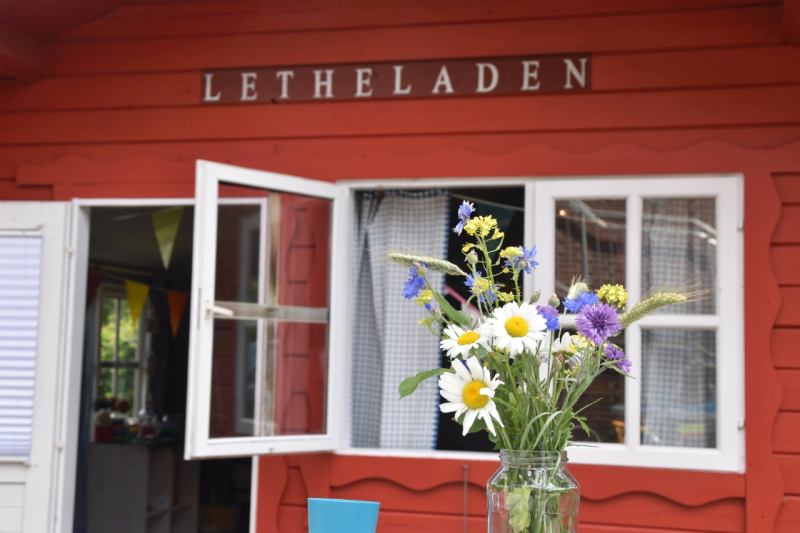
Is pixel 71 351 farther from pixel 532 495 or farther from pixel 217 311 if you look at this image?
pixel 532 495

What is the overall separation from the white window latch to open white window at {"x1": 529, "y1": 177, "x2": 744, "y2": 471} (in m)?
1.17

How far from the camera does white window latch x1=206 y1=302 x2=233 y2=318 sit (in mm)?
3662

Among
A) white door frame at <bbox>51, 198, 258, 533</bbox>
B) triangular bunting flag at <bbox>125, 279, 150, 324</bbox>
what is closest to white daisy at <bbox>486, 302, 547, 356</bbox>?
white door frame at <bbox>51, 198, 258, 533</bbox>

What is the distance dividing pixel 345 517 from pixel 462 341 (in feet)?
2.63

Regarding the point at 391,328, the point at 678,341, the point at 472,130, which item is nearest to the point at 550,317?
the point at 678,341

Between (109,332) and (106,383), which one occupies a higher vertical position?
(109,332)

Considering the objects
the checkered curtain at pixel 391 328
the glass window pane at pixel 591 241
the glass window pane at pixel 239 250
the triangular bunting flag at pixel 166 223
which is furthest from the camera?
the triangular bunting flag at pixel 166 223

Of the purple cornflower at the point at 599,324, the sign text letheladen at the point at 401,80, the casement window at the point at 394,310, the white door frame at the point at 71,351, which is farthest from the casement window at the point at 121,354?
the purple cornflower at the point at 599,324

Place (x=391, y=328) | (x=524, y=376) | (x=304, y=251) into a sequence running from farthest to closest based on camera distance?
(x=391, y=328) < (x=304, y=251) < (x=524, y=376)

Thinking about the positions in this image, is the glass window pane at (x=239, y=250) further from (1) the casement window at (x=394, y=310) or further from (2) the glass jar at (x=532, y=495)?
(2) the glass jar at (x=532, y=495)

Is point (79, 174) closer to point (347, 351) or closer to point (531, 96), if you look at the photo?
point (347, 351)

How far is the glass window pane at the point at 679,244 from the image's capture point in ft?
12.6

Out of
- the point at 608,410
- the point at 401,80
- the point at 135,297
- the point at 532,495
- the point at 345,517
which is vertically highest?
the point at 401,80

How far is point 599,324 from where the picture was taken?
196 centimetres
